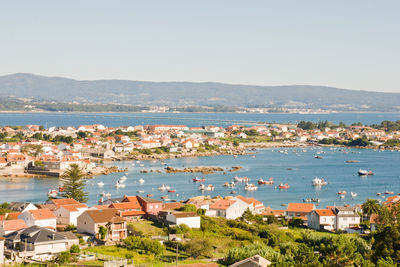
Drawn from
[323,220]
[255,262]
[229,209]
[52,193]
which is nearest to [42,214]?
[229,209]

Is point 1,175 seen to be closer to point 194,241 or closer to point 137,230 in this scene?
point 137,230

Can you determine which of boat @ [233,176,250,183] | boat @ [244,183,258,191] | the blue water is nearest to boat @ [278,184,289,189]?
boat @ [244,183,258,191]

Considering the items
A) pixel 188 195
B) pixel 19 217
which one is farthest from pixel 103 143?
pixel 19 217

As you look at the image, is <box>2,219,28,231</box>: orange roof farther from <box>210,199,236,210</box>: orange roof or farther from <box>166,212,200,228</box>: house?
<box>210,199,236,210</box>: orange roof

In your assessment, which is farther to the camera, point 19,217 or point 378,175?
point 378,175

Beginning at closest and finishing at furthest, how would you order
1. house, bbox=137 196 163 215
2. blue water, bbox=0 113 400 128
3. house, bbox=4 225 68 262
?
1. house, bbox=4 225 68 262
2. house, bbox=137 196 163 215
3. blue water, bbox=0 113 400 128
